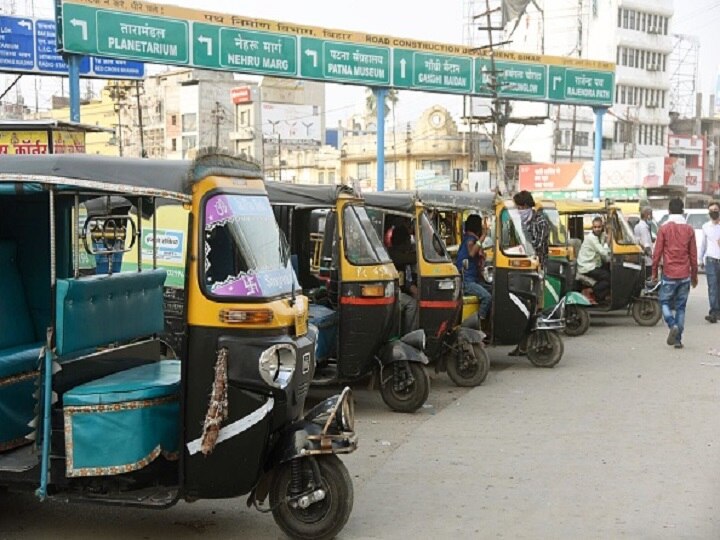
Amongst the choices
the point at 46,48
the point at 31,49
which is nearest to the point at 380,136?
the point at 46,48

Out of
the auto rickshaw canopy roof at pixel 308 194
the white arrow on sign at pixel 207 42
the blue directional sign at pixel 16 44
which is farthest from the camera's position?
the blue directional sign at pixel 16 44

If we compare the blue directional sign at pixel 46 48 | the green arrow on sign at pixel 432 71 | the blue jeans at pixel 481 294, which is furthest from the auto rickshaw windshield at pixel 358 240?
the blue directional sign at pixel 46 48

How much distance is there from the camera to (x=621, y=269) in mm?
15922

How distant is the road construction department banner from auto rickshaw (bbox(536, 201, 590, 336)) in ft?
103

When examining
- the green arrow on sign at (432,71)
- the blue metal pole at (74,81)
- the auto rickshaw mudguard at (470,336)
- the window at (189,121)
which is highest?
the window at (189,121)

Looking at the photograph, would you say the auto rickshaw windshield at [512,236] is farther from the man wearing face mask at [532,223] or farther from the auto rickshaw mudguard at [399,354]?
the auto rickshaw mudguard at [399,354]

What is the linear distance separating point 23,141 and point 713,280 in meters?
12.0

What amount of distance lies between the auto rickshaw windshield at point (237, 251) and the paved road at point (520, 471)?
1.49 m

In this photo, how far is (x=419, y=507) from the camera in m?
6.13

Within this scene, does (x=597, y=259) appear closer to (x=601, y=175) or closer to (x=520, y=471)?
(x=520, y=471)

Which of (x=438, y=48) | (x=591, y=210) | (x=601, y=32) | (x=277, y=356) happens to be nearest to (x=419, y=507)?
(x=277, y=356)

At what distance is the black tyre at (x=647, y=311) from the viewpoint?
16500 millimetres

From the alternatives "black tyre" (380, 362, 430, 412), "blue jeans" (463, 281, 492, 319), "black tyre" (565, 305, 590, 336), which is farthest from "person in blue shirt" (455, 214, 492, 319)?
"black tyre" (565, 305, 590, 336)

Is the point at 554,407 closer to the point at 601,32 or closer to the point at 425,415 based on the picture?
the point at 425,415
